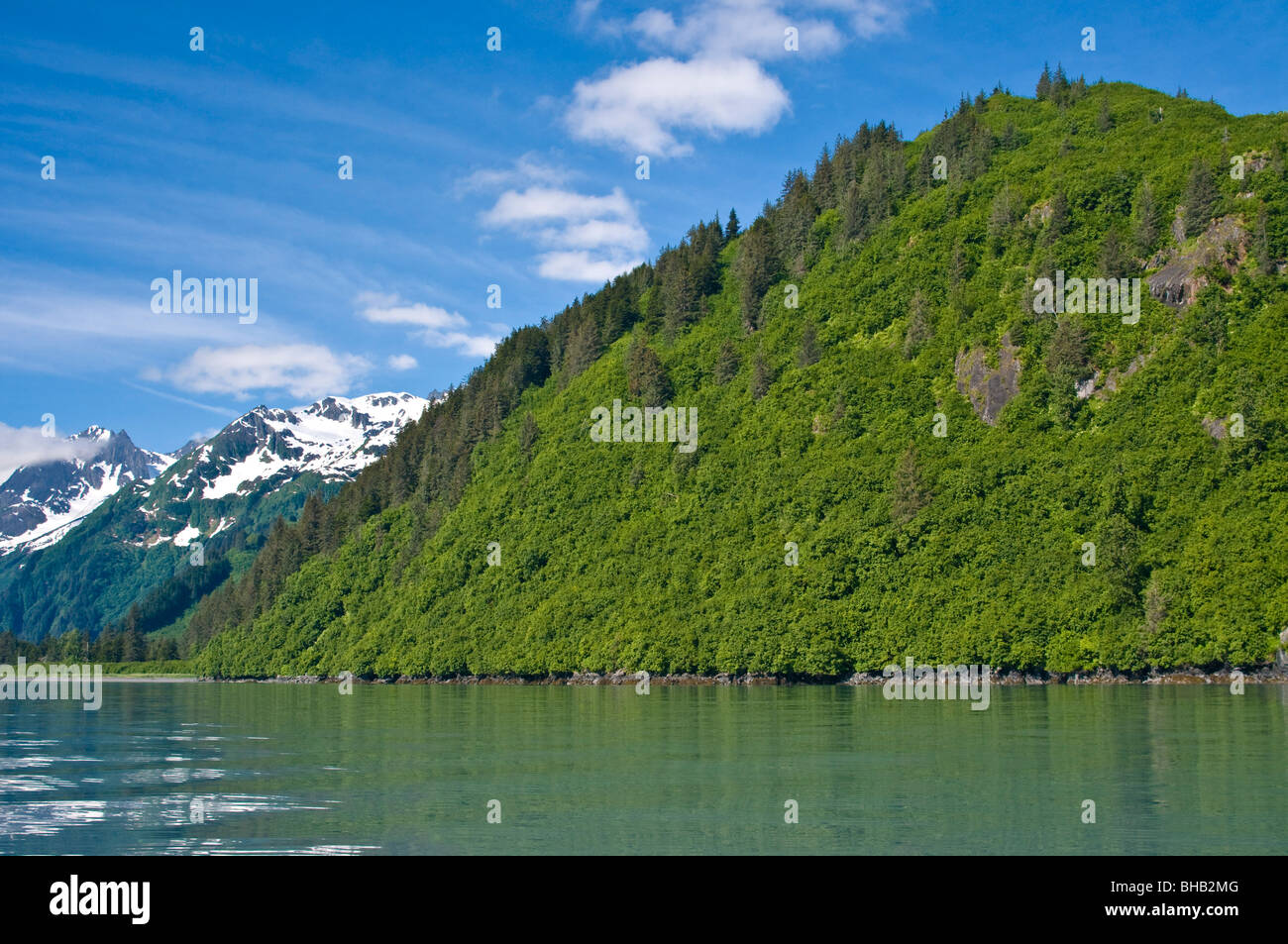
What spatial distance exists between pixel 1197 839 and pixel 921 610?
95.3m

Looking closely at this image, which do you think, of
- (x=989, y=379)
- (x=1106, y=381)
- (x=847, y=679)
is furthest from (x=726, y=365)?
(x=847, y=679)

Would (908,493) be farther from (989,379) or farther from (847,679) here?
(989,379)

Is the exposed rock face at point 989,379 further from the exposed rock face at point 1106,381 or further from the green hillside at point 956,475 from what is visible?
the exposed rock face at point 1106,381

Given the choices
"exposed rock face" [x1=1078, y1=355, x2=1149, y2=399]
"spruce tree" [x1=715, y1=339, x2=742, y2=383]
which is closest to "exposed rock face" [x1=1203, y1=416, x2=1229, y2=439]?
"exposed rock face" [x1=1078, y1=355, x2=1149, y2=399]

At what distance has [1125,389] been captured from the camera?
141000 millimetres

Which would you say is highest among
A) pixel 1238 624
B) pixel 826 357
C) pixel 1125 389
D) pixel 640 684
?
pixel 826 357

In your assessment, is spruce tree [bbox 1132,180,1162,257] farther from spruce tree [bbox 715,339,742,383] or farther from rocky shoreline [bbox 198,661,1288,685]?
rocky shoreline [bbox 198,661,1288,685]

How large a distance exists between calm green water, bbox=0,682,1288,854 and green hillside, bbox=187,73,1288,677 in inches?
1335

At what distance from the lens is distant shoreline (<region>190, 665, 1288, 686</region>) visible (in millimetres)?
104000

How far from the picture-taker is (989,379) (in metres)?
157

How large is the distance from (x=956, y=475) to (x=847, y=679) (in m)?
31.7
